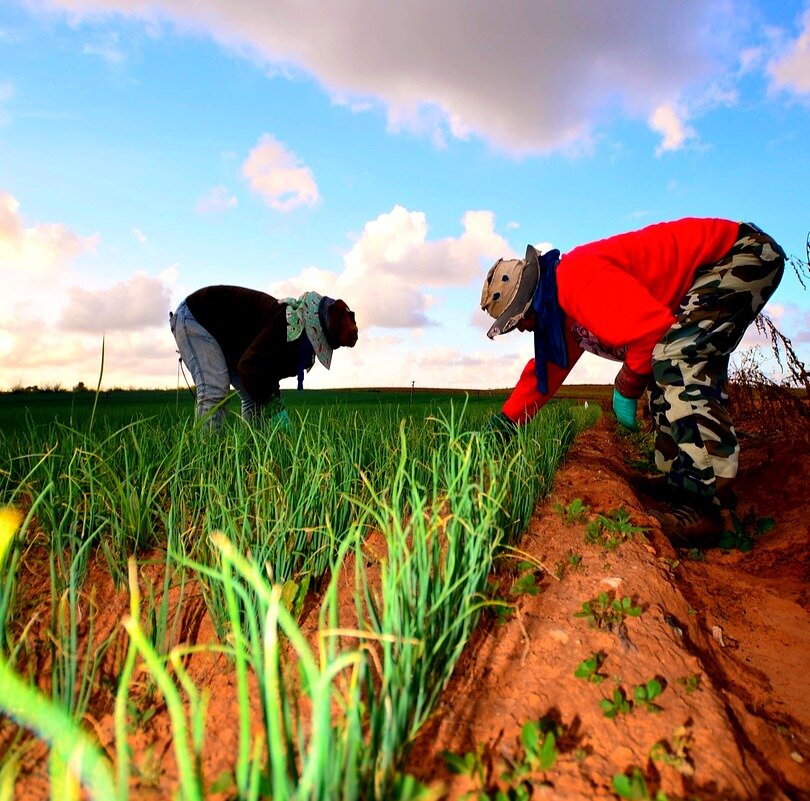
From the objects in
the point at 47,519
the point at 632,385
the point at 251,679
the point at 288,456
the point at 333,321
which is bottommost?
the point at 251,679

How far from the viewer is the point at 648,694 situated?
123 cm

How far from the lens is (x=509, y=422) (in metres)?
3.52

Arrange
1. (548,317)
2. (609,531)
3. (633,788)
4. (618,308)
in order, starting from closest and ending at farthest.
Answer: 1. (633,788)
2. (609,531)
3. (618,308)
4. (548,317)

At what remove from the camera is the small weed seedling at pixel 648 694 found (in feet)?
3.94

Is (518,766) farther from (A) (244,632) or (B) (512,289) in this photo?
(B) (512,289)

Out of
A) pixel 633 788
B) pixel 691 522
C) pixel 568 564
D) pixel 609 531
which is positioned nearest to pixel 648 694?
pixel 633 788

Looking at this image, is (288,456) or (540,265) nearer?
(288,456)

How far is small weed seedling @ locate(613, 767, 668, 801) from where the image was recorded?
941 millimetres

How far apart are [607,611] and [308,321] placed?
2956 millimetres

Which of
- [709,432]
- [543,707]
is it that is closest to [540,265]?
[709,432]

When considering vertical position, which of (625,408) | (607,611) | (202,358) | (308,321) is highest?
(308,321)

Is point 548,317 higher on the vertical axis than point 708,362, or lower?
higher

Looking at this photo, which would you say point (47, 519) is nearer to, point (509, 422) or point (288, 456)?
point (288, 456)

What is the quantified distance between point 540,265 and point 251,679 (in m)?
2.28
